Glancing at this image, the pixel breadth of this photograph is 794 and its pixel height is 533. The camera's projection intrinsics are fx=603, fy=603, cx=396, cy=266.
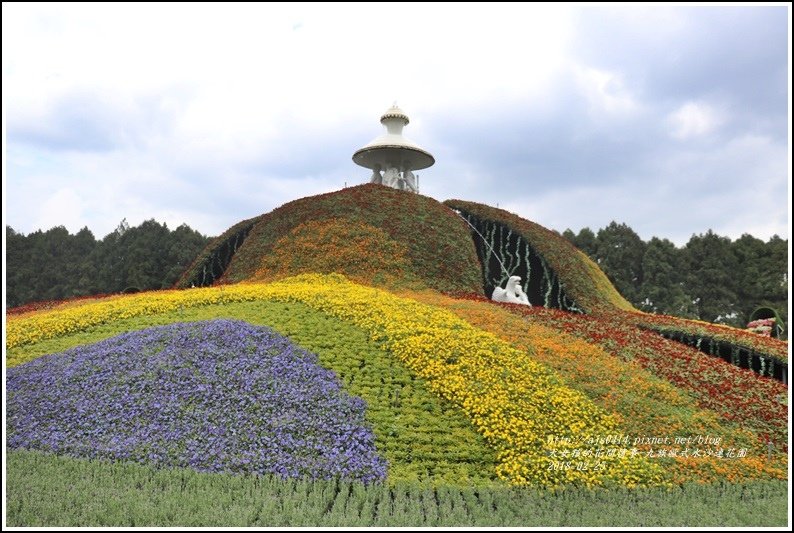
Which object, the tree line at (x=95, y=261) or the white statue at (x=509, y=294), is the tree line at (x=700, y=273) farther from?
the tree line at (x=95, y=261)

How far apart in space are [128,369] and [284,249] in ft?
29.3

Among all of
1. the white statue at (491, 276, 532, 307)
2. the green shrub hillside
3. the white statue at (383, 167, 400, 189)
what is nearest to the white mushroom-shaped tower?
the white statue at (383, 167, 400, 189)

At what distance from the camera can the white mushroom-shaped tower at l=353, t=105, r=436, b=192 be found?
76.8 ft

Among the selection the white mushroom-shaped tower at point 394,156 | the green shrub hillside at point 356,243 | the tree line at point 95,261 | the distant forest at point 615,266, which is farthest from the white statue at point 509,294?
the tree line at point 95,261

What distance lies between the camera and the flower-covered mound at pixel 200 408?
658cm

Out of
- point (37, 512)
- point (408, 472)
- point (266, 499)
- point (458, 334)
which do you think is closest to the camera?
A: point (37, 512)

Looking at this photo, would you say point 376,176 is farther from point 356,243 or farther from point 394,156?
point 356,243

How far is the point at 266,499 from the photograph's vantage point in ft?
18.7

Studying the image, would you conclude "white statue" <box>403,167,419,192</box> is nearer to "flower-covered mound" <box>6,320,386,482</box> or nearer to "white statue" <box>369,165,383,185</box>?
"white statue" <box>369,165,383,185</box>

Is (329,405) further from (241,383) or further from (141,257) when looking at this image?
(141,257)

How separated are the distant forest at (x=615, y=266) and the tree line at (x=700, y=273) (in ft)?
0.19

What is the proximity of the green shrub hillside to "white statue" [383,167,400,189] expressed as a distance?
11.9 ft

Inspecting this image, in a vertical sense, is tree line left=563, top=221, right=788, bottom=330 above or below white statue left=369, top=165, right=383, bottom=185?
below

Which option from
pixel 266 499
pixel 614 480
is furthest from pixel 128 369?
pixel 614 480
